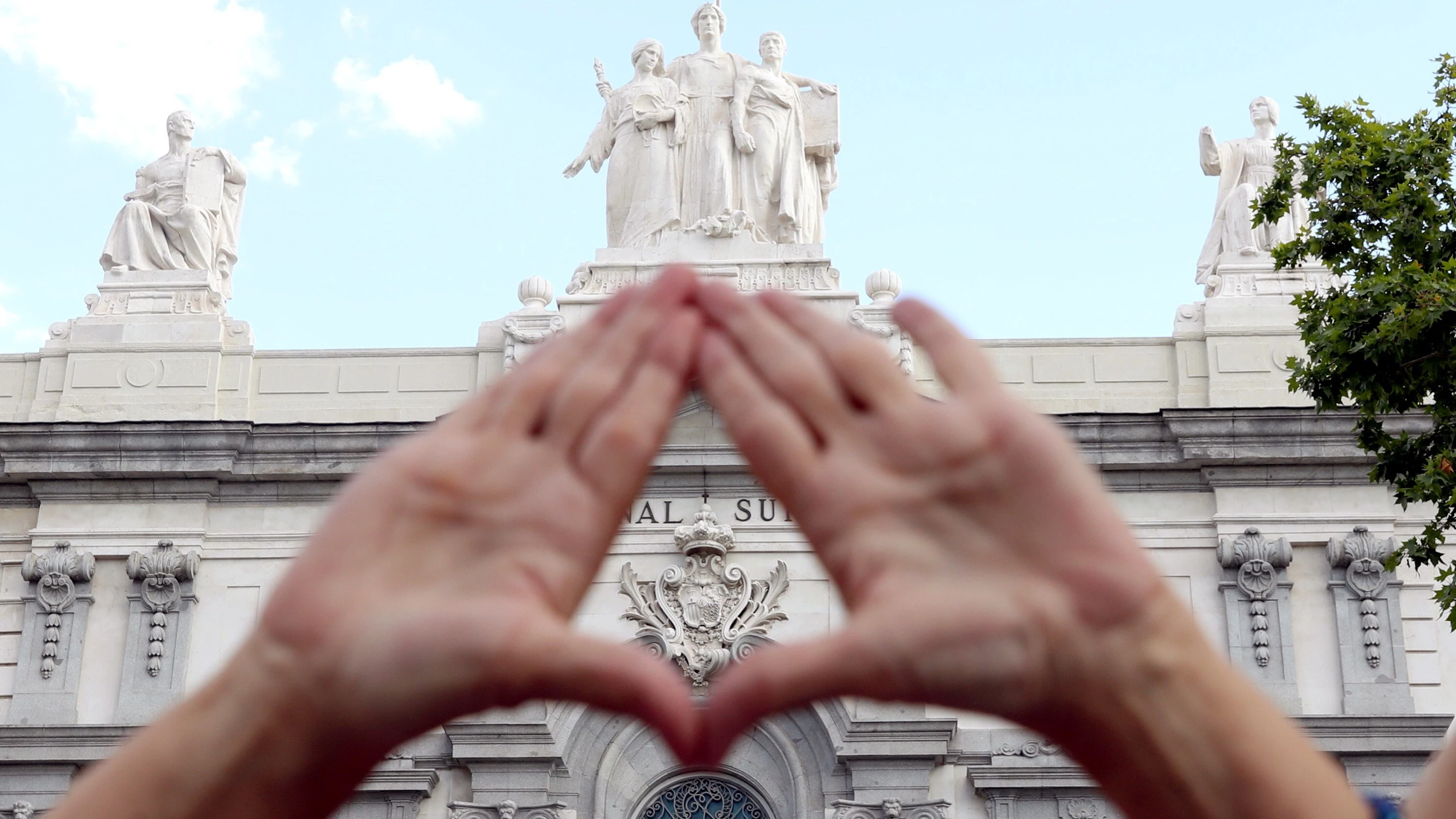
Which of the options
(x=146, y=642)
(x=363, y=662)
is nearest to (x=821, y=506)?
(x=363, y=662)

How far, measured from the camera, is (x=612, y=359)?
147 inches

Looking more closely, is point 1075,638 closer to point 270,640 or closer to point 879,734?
point 270,640

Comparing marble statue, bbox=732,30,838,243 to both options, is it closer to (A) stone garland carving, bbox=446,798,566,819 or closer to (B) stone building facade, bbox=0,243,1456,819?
(B) stone building facade, bbox=0,243,1456,819

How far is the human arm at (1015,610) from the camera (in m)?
3.40

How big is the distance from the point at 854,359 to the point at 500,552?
0.80 metres

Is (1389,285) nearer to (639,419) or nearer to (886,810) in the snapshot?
(886,810)

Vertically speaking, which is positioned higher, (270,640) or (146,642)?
(146,642)

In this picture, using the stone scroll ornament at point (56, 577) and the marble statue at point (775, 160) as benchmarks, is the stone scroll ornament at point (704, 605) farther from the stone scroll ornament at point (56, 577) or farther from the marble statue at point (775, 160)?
the stone scroll ornament at point (56, 577)

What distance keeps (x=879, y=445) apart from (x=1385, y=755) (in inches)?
565

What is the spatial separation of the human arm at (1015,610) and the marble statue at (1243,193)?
1623cm

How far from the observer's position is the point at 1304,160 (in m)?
13.6

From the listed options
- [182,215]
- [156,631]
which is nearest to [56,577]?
→ [156,631]

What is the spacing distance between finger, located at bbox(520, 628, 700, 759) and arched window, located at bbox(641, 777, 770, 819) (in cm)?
1403

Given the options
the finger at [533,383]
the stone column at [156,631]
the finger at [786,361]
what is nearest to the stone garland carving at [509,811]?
the stone column at [156,631]
